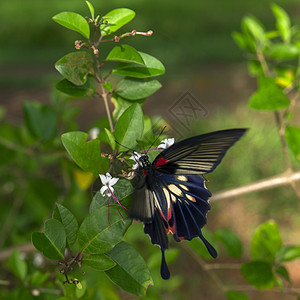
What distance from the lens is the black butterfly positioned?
67 centimetres

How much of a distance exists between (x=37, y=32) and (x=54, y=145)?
15.4 feet

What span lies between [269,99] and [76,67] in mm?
612

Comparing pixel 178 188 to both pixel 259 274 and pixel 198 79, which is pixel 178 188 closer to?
pixel 259 274

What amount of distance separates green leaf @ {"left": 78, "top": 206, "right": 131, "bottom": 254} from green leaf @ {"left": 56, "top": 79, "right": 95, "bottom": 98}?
1.02 ft

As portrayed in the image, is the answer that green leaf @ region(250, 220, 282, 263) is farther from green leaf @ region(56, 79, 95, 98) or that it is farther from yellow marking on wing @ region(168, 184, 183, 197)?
green leaf @ region(56, 79, 95, 98)

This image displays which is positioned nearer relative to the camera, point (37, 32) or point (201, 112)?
point (201, 112)

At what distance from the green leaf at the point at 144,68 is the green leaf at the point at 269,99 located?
38cm

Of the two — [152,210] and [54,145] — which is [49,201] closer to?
[54,145]

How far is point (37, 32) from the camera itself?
5430 mm

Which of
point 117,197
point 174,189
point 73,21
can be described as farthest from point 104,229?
point 73,21

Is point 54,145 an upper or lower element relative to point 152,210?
lower

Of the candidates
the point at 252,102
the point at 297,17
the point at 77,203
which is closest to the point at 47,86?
the point at 77,203

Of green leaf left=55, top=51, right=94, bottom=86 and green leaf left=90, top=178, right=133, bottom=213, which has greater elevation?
green leaf left=55, top=51, right=94, bottom=86

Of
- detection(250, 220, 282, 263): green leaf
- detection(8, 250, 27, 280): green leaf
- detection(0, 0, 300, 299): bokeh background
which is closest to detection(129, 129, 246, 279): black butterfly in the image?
detection(250, 220, 282, 263): green leaf
